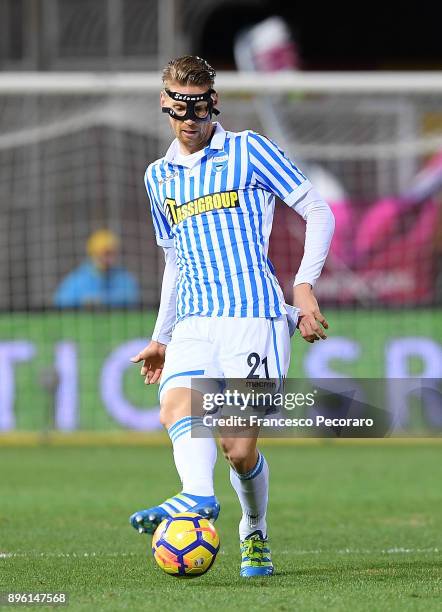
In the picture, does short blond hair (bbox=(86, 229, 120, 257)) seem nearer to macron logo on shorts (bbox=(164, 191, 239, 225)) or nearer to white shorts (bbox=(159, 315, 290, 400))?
macron logo on shorts (bbox=(164, 191, 239, 225))

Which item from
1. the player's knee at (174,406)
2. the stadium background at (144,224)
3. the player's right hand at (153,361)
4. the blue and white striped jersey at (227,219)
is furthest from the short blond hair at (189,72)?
the stadium background at (144,224)

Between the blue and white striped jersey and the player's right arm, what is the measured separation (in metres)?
0.10

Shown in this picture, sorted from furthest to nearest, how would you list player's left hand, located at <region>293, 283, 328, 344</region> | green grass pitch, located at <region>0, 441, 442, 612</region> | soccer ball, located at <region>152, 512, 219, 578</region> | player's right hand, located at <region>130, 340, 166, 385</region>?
player's right hand, located at <region>130, 340, 166, 385</region> < player's left hand, located at <region>293, 283, 328, 344</region> < green grass pitch, located at <region>0, 441, 442, 612</region> < soccer ball, located at <region>152, 512, 219, 578</region>

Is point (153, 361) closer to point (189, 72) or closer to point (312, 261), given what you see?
point (312, 261)

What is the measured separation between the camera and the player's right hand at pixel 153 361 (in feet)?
21.9

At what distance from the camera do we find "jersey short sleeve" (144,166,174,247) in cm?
660

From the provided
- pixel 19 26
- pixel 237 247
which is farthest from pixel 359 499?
pixel 19 26

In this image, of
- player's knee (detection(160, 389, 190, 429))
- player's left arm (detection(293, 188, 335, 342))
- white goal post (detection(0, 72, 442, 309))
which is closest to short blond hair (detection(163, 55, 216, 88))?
player's left arm (detection(293, 188, 335, 342))

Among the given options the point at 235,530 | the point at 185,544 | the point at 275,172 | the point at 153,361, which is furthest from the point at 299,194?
the point at 235,530

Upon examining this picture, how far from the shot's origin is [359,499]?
409 inches

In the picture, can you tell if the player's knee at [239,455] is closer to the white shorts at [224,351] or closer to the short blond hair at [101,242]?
the white shorts at [224,351]

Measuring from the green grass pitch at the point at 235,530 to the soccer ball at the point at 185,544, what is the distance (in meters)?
0.12

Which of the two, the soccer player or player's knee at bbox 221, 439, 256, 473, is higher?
the soccer player

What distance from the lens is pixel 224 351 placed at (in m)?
6.28
